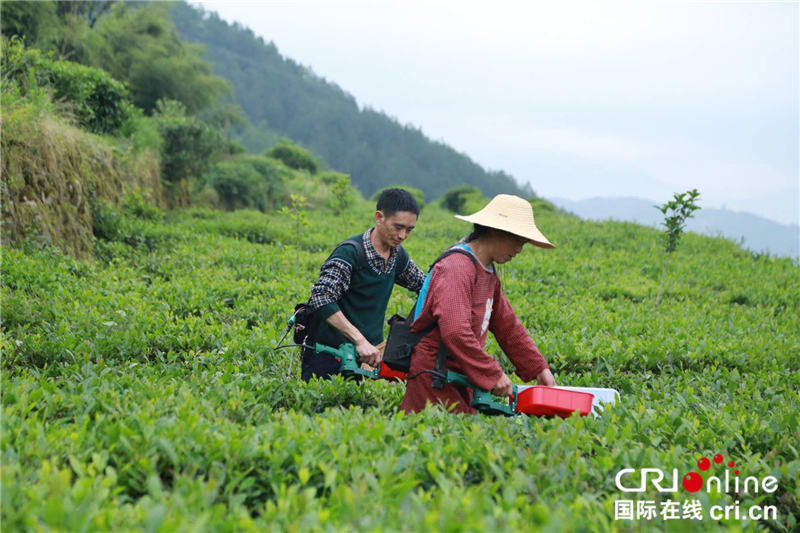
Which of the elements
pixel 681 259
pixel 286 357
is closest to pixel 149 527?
pixel 286 357

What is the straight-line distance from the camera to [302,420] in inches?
115

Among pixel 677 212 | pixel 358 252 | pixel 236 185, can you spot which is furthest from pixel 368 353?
pixel 236 185

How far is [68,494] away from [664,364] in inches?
202

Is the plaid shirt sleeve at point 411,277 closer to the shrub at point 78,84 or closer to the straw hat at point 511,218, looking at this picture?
the straw hat at point 511,218

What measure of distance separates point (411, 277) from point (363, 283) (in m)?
0.44

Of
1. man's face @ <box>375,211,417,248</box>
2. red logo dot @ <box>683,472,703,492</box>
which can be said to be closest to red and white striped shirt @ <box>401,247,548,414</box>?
man's face @ <box>375,211,417,248</box>

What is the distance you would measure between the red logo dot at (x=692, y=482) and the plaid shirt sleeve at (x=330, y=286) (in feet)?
6.71

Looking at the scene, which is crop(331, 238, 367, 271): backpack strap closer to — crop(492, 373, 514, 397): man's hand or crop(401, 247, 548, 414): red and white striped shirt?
crop(401, 247, 548, 414): red and white striped shirt

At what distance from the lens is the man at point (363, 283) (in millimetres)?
3791

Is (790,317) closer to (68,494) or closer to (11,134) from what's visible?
(68,494)

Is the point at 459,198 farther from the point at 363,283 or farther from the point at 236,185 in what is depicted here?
the point at 363,283

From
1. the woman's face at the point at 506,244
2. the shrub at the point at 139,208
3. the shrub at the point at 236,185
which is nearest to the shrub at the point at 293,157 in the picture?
the shrub at the point at 236,185

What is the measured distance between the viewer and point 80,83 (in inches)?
487

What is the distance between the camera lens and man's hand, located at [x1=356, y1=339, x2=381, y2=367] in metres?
3.70
